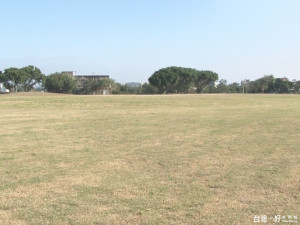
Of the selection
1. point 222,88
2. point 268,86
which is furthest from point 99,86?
point 268,86

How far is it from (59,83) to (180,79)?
121 ft

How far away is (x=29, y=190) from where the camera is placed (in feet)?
16.4

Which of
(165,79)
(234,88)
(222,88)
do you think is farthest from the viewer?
(234,88)

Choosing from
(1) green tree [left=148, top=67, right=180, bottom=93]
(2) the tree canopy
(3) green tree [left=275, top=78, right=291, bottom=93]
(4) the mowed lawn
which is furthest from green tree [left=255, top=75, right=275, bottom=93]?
(4) the mowed lawn

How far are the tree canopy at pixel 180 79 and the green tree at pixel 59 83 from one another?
24.2m

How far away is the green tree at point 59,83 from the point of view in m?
99.6

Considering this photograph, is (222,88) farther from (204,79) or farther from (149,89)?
(149,89)

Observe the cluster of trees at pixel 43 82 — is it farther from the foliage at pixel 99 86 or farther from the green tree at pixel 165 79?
the green tree at pixel 165 79

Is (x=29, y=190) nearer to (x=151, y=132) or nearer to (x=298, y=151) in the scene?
(x=298, y=151)

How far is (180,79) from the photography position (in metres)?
104

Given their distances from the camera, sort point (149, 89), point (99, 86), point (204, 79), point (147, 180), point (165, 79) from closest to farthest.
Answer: point (147, 180) < point (165, 79) < point (99, 86) < point (149, 89) < point (204, 79)

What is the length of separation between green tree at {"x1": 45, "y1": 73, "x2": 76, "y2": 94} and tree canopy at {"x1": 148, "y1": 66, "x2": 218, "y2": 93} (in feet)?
79.5

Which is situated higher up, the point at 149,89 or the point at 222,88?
the point at 222,88

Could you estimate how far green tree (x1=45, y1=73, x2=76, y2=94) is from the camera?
99.6 metres
